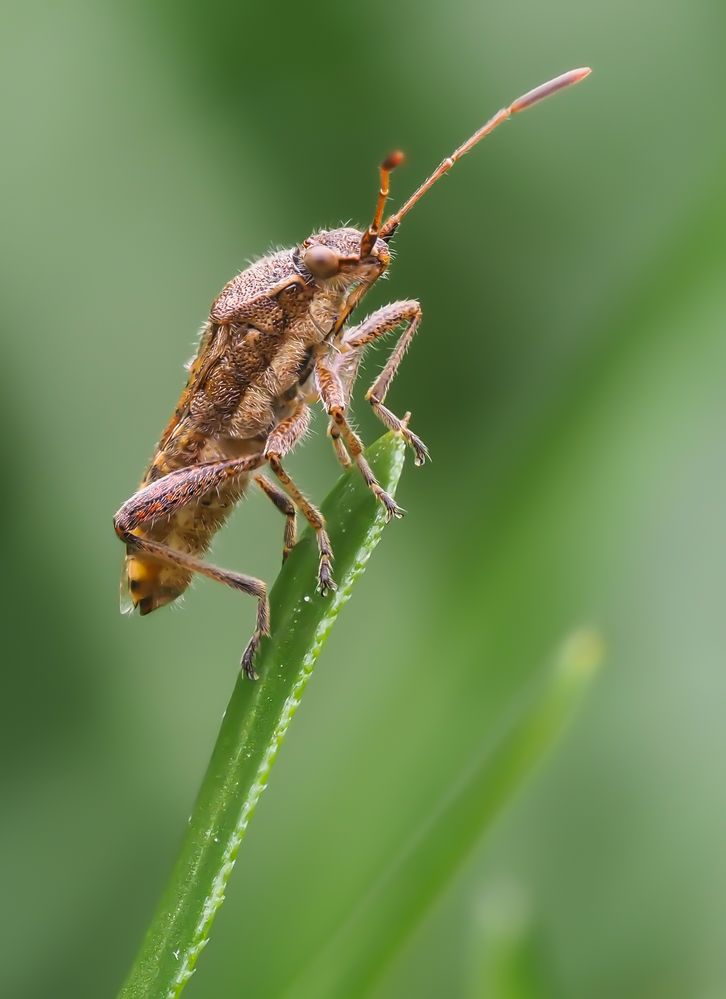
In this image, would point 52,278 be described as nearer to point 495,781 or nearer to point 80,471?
point 80,471

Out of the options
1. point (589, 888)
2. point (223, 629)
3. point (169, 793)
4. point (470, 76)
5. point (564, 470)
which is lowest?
point (169, 793)

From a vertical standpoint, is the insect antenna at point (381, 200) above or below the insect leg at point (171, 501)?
above

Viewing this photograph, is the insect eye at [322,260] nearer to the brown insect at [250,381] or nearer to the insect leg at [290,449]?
the brown insect at [250,381]

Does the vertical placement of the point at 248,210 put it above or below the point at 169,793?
above

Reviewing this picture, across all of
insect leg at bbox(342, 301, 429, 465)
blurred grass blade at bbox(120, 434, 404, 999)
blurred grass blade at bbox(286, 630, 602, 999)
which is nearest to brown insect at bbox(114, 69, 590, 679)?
insect leg at bbox(342, 301, 429, 465)

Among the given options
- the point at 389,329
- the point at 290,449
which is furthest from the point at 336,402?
the point at 389,329

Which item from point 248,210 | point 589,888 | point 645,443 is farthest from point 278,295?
point 589,888

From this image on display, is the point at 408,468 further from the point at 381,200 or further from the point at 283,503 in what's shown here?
the point at 381,200

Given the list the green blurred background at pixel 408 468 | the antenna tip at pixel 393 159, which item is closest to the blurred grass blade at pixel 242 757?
the green blurred background at pixel 408 468
